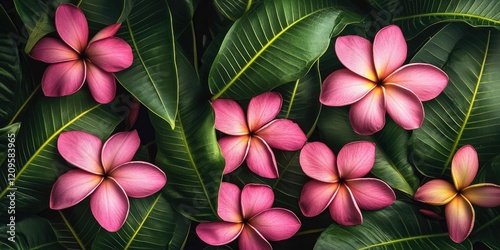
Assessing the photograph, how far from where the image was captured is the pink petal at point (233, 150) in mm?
914

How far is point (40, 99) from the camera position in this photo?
90cm

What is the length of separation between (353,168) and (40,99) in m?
0.43

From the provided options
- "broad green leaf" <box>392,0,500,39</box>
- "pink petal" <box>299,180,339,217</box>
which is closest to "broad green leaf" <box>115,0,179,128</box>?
"pink petal" <box>299,180,339,217</box>

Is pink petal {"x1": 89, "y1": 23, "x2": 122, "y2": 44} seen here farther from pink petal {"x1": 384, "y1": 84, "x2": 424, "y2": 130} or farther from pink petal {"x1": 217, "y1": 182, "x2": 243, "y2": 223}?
pink petal {"x1": 384, "y1": 84, "x2": 424, "y2": 130}

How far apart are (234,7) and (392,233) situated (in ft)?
1.24

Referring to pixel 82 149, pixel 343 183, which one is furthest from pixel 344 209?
pixel 82 149

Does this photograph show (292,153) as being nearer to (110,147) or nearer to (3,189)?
(110,147)

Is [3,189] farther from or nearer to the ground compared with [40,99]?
nearer to the ground

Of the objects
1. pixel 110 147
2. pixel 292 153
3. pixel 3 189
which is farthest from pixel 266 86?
pixel 3 189

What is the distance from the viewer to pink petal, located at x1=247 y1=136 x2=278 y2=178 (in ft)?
3.02

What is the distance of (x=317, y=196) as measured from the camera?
3.04 ft

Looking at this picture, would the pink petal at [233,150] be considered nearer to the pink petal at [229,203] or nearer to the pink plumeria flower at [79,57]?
the pink petal at [229,203]

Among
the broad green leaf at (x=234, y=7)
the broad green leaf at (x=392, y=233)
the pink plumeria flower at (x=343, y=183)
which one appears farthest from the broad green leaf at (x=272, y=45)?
the broad green leaf at (x=392, y=233)

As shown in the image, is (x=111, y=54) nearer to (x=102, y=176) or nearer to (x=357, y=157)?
(x=102, y=176)
